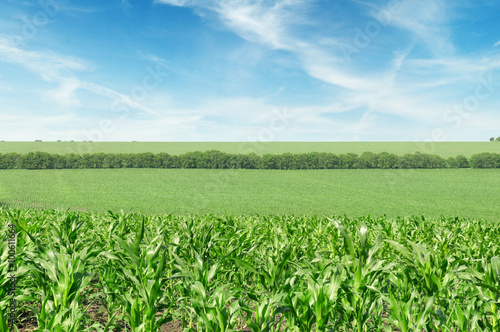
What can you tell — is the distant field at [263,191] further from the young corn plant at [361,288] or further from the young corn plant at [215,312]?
the young corn plant at [215,312]

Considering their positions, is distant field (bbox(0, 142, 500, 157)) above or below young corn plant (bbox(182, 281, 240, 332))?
above

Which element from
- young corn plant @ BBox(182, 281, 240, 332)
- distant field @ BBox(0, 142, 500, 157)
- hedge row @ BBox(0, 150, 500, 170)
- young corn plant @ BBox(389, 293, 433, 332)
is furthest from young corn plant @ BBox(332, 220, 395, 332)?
distant field @ BBox(0, 142, 500, 157)

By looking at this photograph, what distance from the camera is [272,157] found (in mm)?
53500

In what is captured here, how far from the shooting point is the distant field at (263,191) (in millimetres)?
29078

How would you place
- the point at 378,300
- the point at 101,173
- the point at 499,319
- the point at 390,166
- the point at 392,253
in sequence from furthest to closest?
the point at 390,166 → the point at 101,173 → the point at 392,253 → the point at 378,300 → the point at 499,319

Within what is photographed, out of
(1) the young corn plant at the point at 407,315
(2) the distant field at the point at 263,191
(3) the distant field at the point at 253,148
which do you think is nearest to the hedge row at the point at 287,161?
(2) the distant field at the point at 263,191

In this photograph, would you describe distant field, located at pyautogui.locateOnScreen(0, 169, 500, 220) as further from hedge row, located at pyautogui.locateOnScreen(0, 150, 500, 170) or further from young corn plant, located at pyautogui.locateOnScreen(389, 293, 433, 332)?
young corn plant, located at pyautogui.locateOnScreen(389, 293, 433, 332)

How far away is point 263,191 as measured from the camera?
38.7m

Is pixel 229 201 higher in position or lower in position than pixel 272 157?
lower

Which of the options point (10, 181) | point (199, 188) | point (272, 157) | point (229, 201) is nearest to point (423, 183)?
point (272, 157)

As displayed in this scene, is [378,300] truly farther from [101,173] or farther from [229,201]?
[101,173]

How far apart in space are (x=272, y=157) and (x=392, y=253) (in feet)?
157

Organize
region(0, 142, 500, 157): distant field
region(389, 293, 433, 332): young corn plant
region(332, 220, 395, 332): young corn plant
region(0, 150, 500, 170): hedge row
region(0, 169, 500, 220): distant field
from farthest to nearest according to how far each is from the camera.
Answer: region(0, 142, 500, 157): distant field → region(0, 150, 500, 170): hedge row → region(0, 169, 500, 220): distant field → region(332, 220, 395, 332): young corn plant → region(389, 293, 433, 332): young corn plant

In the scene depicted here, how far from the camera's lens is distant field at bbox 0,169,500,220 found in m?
29.1
